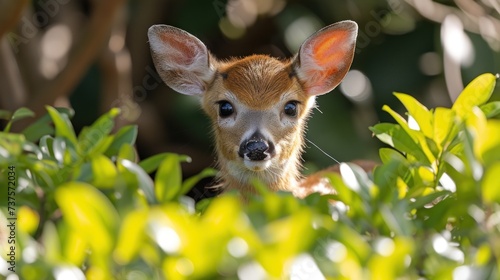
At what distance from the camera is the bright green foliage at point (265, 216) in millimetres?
1516

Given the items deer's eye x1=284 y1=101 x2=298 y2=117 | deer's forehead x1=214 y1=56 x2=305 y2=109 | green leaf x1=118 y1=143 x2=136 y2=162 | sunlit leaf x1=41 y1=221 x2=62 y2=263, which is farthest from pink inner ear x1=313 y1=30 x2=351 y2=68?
sunlit leaf x1=41 y1=221 x2=62 y2=263

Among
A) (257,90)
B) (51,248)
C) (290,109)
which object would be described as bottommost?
(290,109)

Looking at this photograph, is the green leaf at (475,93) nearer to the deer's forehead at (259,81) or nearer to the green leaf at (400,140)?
the green leaf at (400,140)

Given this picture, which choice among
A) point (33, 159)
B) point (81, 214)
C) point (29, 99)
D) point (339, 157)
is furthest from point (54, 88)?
point (81, 214)

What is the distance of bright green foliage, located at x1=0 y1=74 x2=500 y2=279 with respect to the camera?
4.97 ft

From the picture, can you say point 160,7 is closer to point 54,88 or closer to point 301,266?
point 54,88

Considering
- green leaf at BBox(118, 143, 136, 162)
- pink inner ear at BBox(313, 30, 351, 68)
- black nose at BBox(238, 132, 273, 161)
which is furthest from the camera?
pink inner ear at BBox(313, 30, 351, 68)

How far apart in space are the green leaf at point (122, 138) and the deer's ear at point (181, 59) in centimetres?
179

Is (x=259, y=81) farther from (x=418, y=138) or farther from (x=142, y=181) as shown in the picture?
(x=142, y=181)

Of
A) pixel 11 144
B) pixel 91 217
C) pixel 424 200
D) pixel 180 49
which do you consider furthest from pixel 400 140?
pixel 180 49

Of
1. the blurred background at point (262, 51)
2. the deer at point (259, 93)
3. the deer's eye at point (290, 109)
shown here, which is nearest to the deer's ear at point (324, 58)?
the deer at point (259, 93)

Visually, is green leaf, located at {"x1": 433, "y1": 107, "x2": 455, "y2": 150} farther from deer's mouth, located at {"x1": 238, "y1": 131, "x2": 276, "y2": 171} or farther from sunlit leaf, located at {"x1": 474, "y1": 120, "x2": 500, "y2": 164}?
deer's mouth, located at {"x1": 238, "y1": 131, "x2": 276, "y2": 171}

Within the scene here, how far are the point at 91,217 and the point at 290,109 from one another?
8.52ft

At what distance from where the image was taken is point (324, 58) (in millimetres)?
4246
